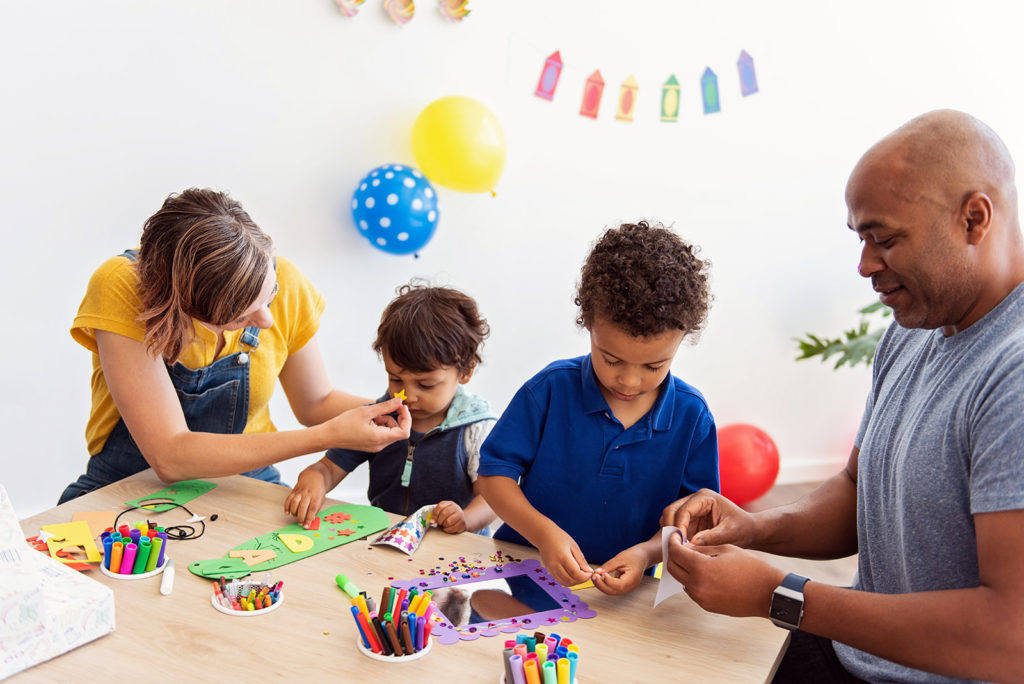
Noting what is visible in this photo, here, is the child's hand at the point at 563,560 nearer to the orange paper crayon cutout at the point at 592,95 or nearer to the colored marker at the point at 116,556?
the colored marker at the point at 116,556

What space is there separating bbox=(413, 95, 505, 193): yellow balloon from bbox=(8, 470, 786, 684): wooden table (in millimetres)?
1630

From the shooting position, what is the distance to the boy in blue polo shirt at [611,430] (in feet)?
4.35

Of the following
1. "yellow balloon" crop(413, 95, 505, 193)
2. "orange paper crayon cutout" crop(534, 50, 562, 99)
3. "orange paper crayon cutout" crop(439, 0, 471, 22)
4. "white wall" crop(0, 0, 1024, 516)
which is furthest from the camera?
"orange paper crayon cutout" crop(534, 50, 562, 99)

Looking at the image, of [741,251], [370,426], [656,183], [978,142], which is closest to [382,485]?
[370,426]

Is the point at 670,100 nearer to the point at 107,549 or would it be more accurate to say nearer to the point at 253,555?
the point at 253,555

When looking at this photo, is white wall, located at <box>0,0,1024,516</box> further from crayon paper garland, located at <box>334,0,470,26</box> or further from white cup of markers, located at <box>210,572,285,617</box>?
white cup of markers, located at <box>210,572,285,617</box>

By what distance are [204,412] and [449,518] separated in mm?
654

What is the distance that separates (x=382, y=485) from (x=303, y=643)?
779 millimetres

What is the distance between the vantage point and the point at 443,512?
1431 mm

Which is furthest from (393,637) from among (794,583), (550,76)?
(550,76)

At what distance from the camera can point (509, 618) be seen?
1178 millimetres

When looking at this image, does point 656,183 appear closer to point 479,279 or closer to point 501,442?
point 479,279

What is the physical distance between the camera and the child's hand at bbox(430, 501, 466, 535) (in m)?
1.42

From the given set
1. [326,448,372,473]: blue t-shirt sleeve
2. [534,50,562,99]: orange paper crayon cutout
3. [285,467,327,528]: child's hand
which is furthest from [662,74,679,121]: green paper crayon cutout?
[285,467,327,528]: child's hand
